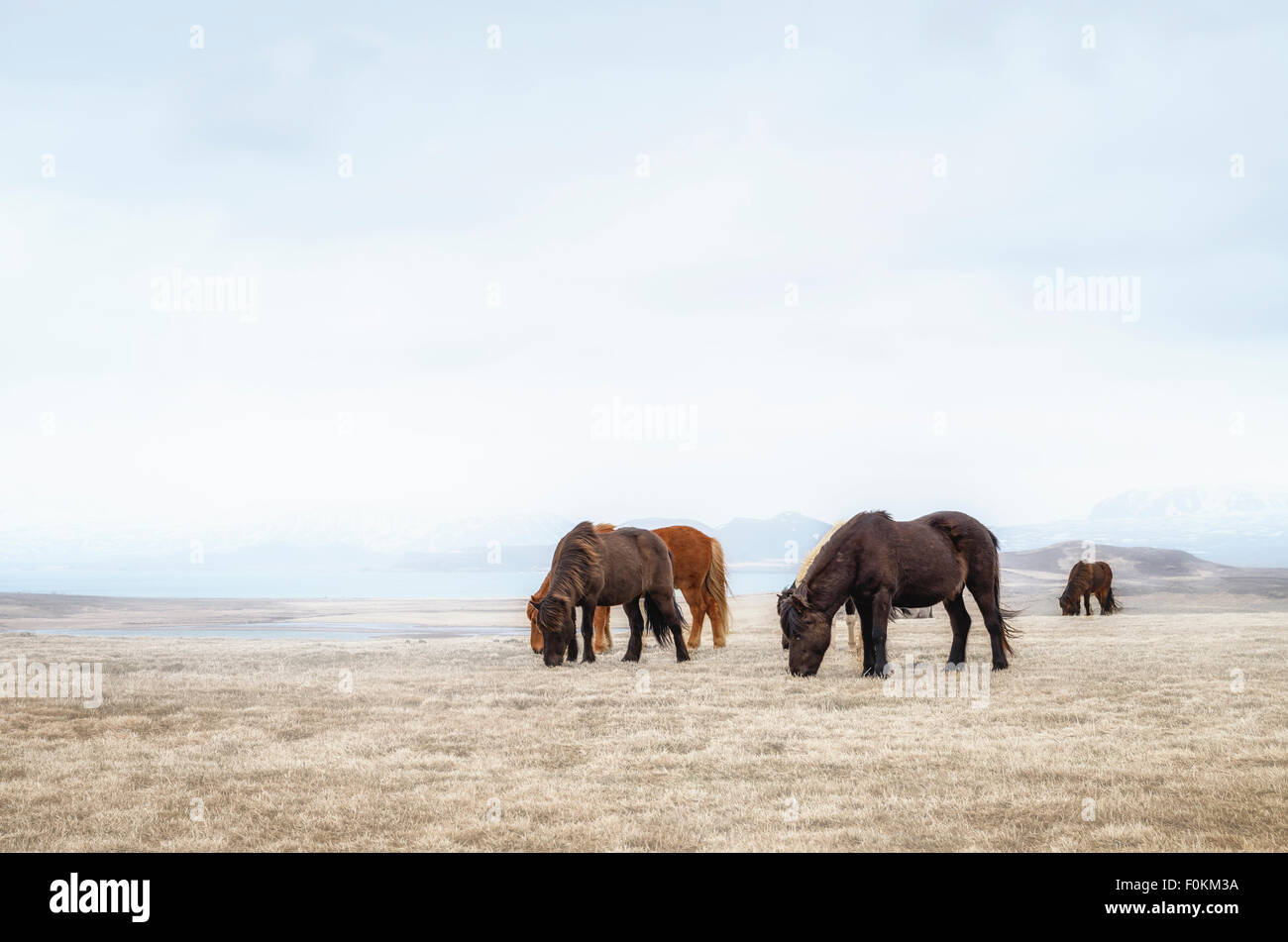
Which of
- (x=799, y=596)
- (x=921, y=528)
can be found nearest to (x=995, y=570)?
(x=921, y=528)

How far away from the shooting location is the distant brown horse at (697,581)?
18.2m

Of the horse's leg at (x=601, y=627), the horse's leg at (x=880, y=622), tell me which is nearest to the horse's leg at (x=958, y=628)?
the horse's leg at (x=880, y=622)

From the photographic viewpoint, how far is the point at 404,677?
13.9 meters

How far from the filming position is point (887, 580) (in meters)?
13.0

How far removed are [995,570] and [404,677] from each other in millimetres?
9686

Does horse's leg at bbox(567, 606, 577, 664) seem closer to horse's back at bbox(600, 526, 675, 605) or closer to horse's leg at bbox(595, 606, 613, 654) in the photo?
horse's back at bbox(600, 526, 675, 605)

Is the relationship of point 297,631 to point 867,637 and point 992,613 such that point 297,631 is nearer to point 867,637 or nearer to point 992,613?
point 867,637

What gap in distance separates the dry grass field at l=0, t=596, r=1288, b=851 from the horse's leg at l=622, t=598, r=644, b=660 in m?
1.83

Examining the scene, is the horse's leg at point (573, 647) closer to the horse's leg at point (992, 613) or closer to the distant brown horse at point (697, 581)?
the distant brown horse at point (697, 581)

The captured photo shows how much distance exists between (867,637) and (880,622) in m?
0.81

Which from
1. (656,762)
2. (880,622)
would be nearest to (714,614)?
(880,622)

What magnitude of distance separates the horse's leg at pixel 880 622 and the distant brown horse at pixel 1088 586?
848 inches

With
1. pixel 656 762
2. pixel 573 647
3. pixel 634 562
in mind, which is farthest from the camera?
pixel 573 647

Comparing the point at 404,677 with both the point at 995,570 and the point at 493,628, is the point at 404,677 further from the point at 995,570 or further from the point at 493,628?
the point at 493,628
